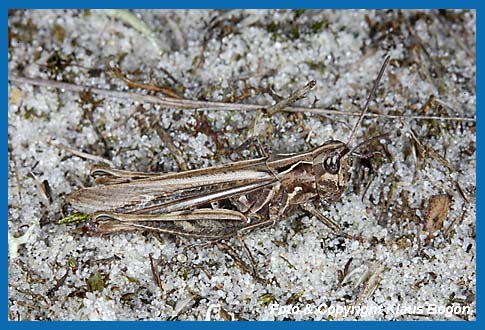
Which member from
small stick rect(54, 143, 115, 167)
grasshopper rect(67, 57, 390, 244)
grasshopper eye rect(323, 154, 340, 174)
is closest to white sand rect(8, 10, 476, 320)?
small stick rect(54, 143, 115, 167)

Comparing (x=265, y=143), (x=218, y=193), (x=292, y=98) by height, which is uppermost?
(x=292, y=98)

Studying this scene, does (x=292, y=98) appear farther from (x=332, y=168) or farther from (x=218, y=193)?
(x=218, y=193)

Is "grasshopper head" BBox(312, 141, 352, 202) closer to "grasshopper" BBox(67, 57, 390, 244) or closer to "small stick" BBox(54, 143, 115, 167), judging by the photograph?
"grasshopper" BBox(67, 57, 390, 244)

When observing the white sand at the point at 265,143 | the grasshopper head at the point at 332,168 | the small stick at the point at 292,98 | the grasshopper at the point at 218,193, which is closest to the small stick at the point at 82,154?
the white sand at the point at 265,143

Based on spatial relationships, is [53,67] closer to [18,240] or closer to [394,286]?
[18,240]

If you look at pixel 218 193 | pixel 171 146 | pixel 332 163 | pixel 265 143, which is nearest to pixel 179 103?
pixel 171 146

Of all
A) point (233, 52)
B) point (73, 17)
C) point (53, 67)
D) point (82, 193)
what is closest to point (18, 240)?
point (82, 193)

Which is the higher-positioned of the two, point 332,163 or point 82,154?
point 82,154

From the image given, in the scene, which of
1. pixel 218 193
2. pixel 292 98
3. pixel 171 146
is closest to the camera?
pixel 218 193
